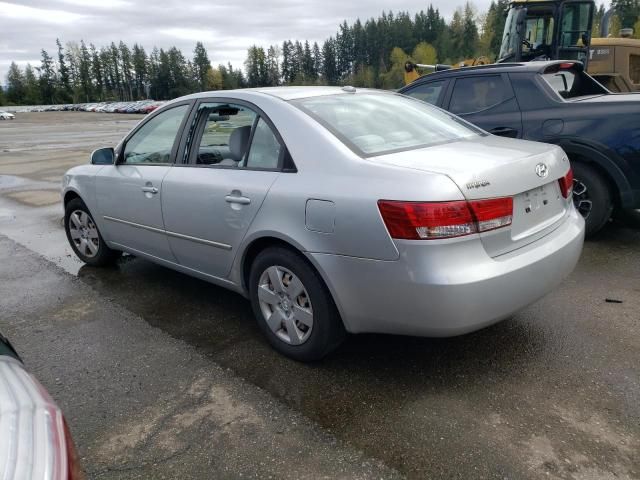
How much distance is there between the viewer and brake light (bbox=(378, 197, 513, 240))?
2.40 meters

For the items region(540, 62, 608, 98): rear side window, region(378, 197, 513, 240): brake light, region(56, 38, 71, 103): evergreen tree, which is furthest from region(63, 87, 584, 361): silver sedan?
region(56, 38, 71, 103): evergreen tree

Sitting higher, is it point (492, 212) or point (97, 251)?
point (492, 212)

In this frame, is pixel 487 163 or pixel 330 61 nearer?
pixel 487 163

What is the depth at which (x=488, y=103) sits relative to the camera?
219 inches

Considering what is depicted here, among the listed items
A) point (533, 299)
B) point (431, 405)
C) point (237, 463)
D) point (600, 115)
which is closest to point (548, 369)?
point (533, 299)

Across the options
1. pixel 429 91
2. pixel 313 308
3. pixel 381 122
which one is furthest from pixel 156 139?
pixel 429 91

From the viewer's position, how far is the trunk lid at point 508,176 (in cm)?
254

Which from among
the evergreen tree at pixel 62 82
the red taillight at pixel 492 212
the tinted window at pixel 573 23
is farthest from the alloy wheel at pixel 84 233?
the evergreen tree at pixel 62 82

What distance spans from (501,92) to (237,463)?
4.64 metres

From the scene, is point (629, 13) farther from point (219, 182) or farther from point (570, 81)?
point (219, 182)

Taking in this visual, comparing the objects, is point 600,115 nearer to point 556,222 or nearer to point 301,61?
point 556,222

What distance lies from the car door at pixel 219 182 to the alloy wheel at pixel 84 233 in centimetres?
150

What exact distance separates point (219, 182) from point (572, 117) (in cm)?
352

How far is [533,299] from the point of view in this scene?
280 cm
